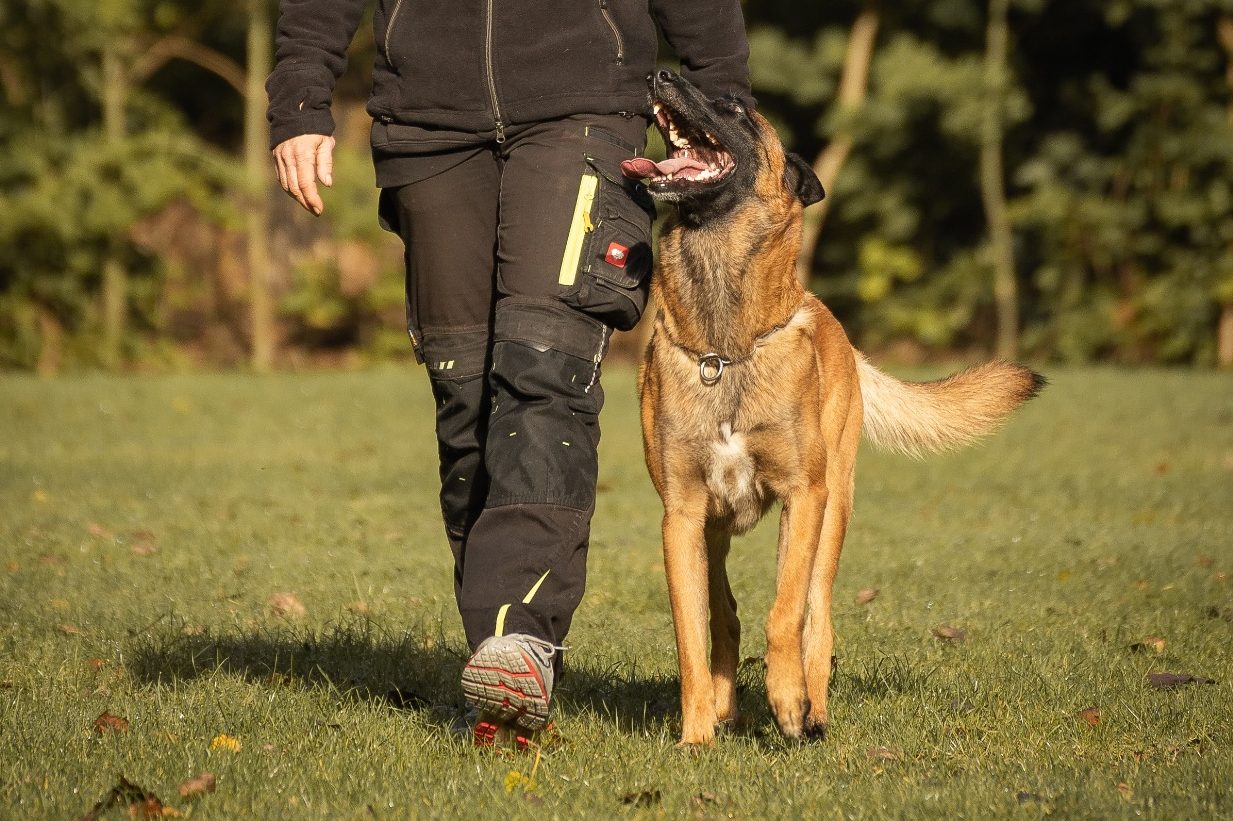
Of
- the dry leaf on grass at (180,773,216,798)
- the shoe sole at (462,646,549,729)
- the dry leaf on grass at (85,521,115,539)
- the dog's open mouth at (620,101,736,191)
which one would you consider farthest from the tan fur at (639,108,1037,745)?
the dry leaf on grass at (85,521,115,539)

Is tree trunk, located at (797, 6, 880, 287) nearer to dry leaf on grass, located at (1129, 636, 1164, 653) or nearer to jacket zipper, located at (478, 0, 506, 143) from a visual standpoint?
dry leaf on grass, located at (1129, 636, 1164, 653)

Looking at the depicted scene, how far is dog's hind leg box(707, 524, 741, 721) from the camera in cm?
425

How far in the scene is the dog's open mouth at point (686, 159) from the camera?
13.1ft

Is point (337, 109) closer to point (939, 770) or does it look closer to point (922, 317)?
point (922, 317)

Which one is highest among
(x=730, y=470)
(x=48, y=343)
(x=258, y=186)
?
(x=258, y=186)

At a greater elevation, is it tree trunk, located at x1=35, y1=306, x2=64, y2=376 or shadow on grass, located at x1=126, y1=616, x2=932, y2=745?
shadow on grass, located at x1=126, y1=616, x2=932, y2=745

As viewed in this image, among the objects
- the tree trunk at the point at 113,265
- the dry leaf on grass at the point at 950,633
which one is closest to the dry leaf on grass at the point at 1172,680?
the dry leaf on grass at the point at 950,633

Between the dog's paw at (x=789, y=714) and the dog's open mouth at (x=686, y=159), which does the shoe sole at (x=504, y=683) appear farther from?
the dog's open mouth at (x=686, y=159)

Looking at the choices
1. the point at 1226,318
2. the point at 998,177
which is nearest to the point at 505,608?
the point at 1226,318

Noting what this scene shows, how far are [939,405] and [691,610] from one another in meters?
1.46

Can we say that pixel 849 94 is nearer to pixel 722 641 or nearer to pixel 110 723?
pixel 722 641

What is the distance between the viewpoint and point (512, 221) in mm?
3686

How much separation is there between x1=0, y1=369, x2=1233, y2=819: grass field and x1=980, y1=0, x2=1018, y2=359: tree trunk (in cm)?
849

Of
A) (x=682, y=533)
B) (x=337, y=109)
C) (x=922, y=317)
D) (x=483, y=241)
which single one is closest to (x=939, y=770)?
(x=682, y=533)
